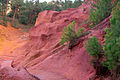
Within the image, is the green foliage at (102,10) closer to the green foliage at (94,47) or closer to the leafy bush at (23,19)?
the green foliage at (94,47)

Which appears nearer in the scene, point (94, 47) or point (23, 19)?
point (94, 47)

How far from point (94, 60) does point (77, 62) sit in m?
2.10

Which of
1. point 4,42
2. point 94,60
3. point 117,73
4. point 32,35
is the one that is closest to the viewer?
point 117,73

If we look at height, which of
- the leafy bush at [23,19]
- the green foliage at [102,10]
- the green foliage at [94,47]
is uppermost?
the green foliage at [102,10]

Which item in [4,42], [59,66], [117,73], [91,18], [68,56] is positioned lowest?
[4,42]

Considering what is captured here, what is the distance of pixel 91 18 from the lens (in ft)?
39.7

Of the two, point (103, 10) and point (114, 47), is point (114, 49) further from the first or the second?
point (103, 10)

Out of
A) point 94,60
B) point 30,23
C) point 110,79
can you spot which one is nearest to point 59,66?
point 94,60

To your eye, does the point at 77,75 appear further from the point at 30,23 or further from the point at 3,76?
the point at 30,23

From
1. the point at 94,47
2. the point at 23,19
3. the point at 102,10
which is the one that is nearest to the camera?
the point at 94,47

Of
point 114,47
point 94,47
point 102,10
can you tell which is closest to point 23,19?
point 102,10

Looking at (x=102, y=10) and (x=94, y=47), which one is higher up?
(x=102, y=10)

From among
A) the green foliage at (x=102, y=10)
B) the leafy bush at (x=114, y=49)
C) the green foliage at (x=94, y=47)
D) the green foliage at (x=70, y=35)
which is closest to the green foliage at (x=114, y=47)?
the leafy bush at (x=114, y=49)

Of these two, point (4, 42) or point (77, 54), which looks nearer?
point (77, 54)
